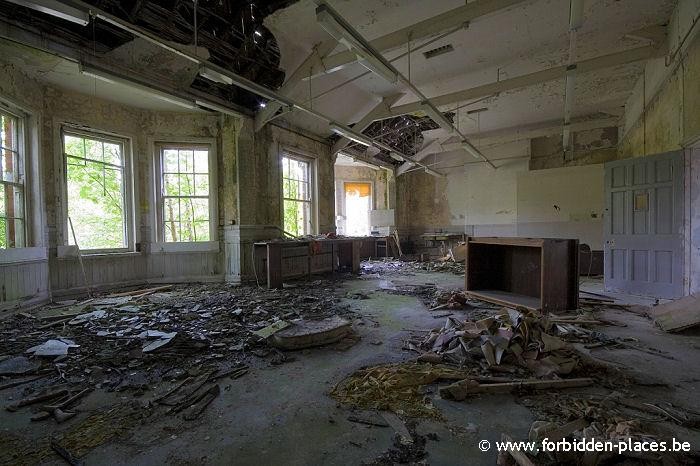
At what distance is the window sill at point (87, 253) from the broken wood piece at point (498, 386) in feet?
24.3

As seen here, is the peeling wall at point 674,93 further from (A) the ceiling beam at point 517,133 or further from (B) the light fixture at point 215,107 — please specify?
(B) the light fixture at point 215,107

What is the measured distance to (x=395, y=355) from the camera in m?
3.45

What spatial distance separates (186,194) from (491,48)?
7.54m

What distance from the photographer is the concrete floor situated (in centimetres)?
194

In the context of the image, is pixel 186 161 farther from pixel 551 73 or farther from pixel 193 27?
pixel 551 73

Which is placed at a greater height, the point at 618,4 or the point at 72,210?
the point at 618,4

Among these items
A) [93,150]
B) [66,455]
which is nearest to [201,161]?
[93,150]

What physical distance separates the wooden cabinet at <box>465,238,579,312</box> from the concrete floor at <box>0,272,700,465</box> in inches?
A: 60.2

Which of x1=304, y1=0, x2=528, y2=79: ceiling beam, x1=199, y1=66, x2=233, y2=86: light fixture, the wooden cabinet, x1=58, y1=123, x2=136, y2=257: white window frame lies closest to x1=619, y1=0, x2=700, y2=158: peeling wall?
the wooden cabinet

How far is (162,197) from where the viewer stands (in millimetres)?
7902

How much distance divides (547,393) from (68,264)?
8.16 meters

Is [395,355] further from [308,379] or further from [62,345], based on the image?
[62,345]

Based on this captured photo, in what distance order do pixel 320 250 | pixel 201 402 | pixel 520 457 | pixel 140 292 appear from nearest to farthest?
1. pixel 520 457
2. pixel 201 402
3. pixel 140 292
4. pixel 320 250

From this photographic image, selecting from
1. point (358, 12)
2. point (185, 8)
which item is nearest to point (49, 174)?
point (185, 8)
